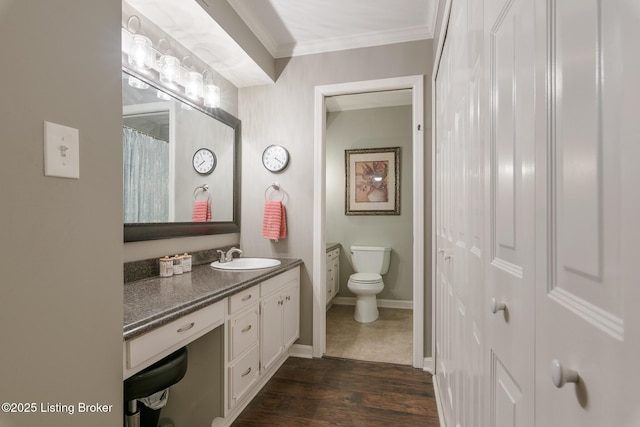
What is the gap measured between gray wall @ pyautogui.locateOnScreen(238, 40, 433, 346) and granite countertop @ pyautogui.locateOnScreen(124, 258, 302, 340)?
542 millimetres

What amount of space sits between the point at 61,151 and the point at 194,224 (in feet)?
5.13

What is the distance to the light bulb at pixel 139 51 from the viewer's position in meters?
1.69

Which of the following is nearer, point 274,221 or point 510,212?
point 510,212

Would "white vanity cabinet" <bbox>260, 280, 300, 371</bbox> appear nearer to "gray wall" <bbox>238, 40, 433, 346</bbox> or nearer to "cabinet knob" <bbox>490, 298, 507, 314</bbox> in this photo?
"gray wall" <bbox>238, 40, 433, 346</bbox>

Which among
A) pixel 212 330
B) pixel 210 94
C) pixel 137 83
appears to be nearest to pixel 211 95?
pixel 210 94

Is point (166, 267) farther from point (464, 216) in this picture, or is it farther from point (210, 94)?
point (464, 216)

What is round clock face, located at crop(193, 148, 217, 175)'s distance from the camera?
227 centimetres

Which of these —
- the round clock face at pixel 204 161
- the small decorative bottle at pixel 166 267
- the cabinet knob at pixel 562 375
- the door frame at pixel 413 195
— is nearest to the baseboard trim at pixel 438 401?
the door frame at pixel 413 195

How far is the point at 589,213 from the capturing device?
407mm

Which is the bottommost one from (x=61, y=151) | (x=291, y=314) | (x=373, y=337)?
(x=373, y=337)

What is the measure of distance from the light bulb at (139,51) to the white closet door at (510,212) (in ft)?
5.56

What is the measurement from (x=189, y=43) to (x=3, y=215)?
1.95 m

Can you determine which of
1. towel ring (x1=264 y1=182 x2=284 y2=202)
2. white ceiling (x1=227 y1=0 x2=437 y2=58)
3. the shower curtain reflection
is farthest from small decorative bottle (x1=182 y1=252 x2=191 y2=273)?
white ceiling (x1=227 y1=0 x2=437 y2=58)

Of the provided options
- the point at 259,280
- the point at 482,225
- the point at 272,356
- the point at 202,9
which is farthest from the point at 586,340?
the point at 202,9
